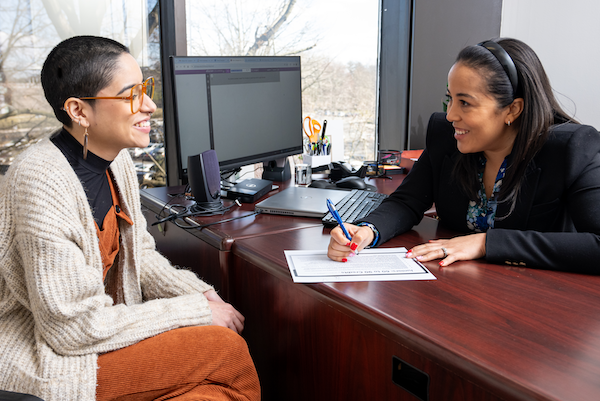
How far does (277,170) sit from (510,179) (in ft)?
3.18

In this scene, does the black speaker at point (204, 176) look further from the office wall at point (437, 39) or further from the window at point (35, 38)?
the office wall at point (437, 39)

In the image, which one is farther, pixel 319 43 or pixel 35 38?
pixel 319 43

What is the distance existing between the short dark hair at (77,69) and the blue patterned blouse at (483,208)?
0.93 meters

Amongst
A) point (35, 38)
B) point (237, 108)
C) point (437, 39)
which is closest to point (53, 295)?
point (237, 108)

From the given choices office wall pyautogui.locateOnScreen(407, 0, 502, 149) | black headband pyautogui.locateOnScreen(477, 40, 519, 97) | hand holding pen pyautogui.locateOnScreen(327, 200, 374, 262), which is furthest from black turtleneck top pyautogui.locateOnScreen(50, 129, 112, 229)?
office wall pyautogui.locateOnScreen(407, 0, 502, 149)

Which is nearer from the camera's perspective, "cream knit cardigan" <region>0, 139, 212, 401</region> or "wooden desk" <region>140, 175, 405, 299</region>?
"cream knit cardigan" <region>0, 139, 212, 401</region>

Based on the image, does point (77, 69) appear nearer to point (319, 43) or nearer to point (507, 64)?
point (507, 64)

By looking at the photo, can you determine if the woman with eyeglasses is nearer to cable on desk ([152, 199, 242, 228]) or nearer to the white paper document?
the white paper document

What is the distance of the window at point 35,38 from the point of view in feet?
5.40

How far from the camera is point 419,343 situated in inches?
28.5

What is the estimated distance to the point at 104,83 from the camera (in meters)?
0.99

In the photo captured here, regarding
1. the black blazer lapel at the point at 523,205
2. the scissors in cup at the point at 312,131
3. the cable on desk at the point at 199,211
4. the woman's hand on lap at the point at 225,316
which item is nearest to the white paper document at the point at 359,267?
the woman's hand on lap at the point at 225,316

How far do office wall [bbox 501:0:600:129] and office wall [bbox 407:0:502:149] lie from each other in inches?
6.3

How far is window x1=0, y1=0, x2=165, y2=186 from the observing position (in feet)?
5.40
